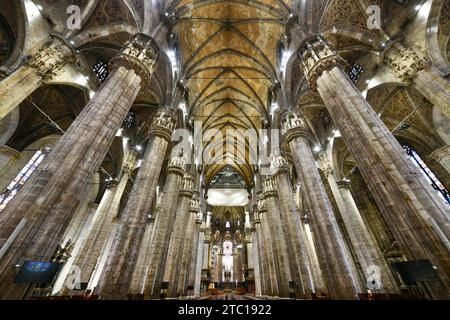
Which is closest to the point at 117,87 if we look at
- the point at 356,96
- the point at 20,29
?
the point at 20,29

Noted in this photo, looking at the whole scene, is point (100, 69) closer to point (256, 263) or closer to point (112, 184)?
point (112, 184)

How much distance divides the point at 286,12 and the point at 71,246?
2231 centimetres

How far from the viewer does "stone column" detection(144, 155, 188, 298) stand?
32.7ft

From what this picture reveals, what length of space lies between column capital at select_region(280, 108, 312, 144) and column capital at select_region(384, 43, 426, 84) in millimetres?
4317

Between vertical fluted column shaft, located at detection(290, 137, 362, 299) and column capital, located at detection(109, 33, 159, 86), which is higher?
column capital, located at detection(109, 33, 159, 86)

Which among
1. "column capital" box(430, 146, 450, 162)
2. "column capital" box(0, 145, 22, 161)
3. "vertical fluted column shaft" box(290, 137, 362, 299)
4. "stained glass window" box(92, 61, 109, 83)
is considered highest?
"stained glass window" box(92, 61, 109, 83)

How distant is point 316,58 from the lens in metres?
8.38

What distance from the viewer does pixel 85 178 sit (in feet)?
17.3

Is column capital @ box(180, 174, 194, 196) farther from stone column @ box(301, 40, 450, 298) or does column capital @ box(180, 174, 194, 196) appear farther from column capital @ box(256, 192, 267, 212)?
stone column @ box(301, 40, 450, 298)

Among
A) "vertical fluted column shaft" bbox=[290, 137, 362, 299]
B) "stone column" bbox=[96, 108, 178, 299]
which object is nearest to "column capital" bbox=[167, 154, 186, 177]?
"stone column" bbox=[96, 108, 178, 299]

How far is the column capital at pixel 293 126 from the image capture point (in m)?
10.6

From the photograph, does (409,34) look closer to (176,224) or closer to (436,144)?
(436,144)

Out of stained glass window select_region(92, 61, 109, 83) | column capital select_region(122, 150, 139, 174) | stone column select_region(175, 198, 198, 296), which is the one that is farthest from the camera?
stone column select_region(175, 198, 198, 296)

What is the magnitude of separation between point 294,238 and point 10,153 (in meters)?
18.0
